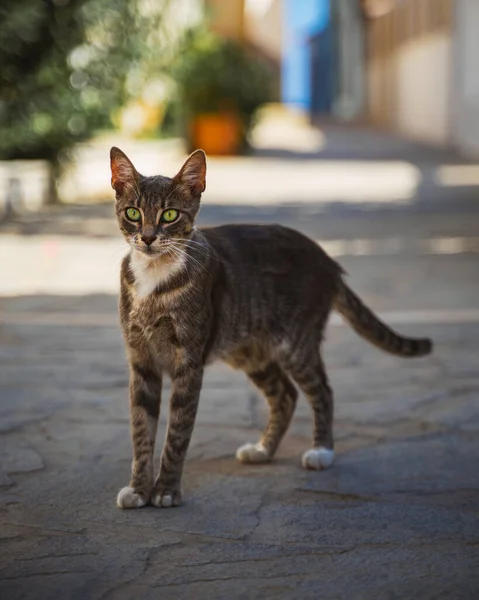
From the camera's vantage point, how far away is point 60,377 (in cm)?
523

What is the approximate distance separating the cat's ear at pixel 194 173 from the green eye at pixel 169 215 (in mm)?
118

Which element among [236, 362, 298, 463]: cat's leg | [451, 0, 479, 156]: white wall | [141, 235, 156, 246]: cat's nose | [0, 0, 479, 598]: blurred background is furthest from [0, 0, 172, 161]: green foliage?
[451, 0, 479, 156]: white wall

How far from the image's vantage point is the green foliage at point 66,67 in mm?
11516

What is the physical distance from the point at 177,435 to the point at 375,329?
40.6 inches

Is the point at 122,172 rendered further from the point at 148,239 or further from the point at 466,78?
the point at 466,78

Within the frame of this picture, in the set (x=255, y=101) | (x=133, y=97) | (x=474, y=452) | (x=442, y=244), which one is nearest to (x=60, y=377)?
(x=474, y=452)

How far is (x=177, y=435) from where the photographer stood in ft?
11.9

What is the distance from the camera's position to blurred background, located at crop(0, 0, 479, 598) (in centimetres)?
367

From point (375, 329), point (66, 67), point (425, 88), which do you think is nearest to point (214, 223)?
point (66, 67)

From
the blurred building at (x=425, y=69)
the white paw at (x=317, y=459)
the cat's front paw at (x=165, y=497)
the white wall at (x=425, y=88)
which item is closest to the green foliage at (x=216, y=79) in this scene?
the blurred building at (x=425, y=69)

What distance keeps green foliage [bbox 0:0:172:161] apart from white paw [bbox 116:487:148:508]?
7.87 meters

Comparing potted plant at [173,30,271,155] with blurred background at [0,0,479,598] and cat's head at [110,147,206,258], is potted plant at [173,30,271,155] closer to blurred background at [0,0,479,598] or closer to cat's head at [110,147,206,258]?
blurred background at [0,0,479,598]

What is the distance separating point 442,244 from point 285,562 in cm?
719

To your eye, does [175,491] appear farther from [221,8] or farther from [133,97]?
[221,8]
